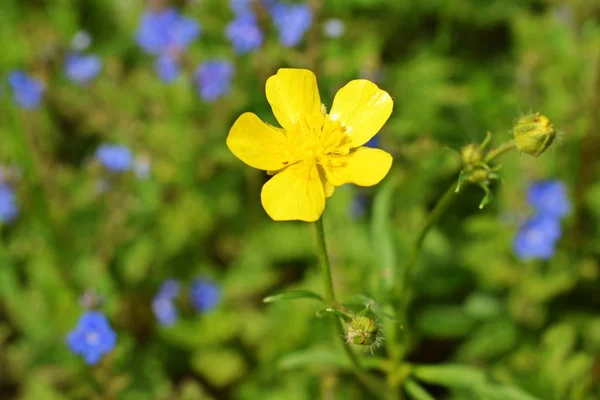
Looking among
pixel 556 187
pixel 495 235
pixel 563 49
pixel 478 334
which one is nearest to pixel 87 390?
pixel 478 334

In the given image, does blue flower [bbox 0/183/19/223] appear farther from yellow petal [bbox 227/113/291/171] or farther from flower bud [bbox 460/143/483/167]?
flower bud [bbox 460/143/483/167]

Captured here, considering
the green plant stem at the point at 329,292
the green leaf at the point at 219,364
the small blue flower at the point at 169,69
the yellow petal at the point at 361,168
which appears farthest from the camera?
the small blue flower at the point at 169,69

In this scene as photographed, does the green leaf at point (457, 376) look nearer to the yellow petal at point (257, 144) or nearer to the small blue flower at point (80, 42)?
the yellow petal at point (257, 144)

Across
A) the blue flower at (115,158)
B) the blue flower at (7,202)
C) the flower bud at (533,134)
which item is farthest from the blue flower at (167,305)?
the flower bud at (533,134)

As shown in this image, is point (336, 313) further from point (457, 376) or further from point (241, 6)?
point (241, 6)

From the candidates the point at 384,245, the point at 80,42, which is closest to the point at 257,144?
the point at 384,245

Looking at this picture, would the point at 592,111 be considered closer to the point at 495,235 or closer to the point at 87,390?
the point at 495,235
